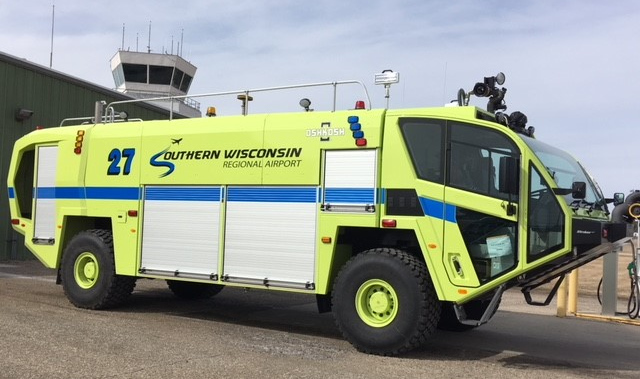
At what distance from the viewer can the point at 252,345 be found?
23.9ft

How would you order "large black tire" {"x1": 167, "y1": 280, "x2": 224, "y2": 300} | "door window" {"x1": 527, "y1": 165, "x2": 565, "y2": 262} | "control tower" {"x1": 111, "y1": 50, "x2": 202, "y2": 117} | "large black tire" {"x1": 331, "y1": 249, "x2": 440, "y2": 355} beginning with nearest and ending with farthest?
"door window" {"x1": 527, "y1": 165, "x2": 565, "y2": 262}, "large black tire" {"x1": 331, "y1": 249, "x2": 440, "y2": 355}, "large black tire" {"x1": 167, "y1": 280, "x2": 224, "y2": 300}, "control tower" {"x1": 111, "y1": 50, "x2": 202, "y2": 117}

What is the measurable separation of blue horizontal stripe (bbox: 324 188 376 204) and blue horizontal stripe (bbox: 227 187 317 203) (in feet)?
0.67

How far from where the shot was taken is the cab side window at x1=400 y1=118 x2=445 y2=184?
6980mm

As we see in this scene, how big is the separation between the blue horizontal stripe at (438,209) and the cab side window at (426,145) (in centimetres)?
25

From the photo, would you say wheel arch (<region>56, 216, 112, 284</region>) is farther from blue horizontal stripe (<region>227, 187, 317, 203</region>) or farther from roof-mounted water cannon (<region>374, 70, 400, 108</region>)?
roof-mounted water cannon (<region>374, 70, 400, 108</region>)

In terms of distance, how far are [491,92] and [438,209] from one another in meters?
1.66

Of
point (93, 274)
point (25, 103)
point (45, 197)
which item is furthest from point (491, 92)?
point (25, 103)

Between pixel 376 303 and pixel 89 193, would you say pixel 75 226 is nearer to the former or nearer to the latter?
pixel 89 193

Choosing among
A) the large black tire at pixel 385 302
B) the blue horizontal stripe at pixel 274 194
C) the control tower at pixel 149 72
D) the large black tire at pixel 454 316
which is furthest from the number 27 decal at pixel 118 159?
the control tower at pixel 149 72

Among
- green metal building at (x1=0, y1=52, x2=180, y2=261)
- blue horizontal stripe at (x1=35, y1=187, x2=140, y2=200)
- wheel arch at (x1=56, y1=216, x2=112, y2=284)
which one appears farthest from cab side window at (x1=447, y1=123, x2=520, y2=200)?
green metal building at (x1=0, y1=52, x2=180, y2=261)

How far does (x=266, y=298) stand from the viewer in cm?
1183

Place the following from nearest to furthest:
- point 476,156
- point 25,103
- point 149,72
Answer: point 476,156 < point 25,103 < point 149,72

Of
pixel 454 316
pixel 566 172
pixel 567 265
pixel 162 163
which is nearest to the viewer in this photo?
pixel 567 265

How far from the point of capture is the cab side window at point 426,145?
6980 mm
